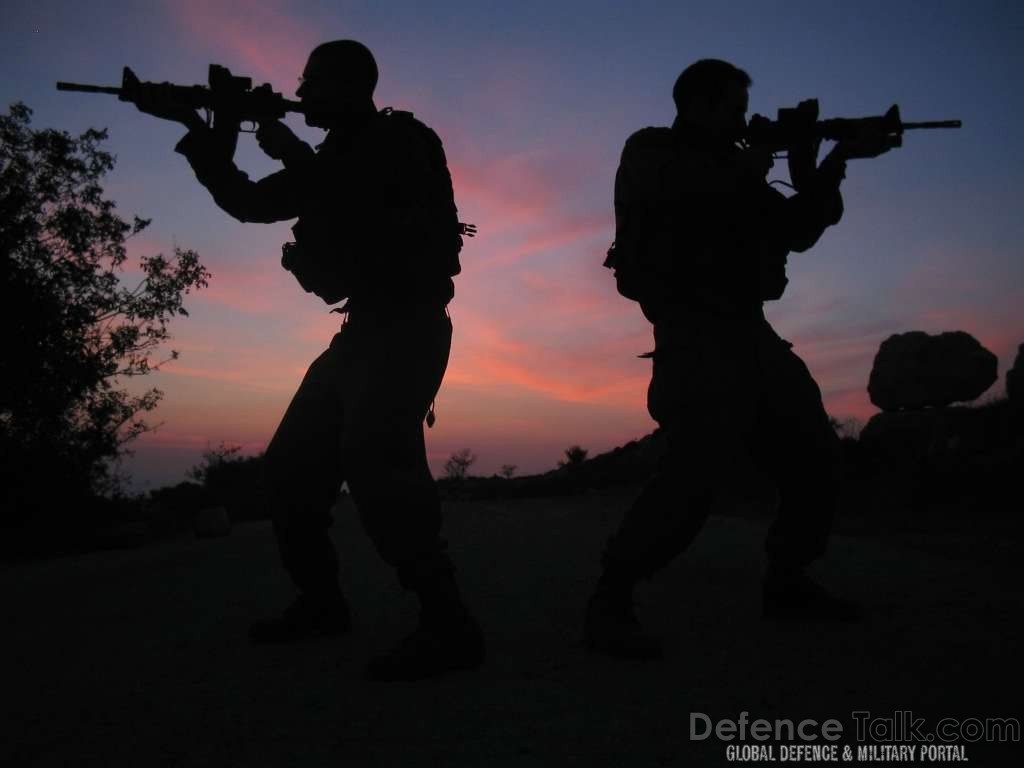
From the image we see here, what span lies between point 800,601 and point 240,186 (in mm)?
2792

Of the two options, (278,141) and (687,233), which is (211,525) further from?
(687,233)

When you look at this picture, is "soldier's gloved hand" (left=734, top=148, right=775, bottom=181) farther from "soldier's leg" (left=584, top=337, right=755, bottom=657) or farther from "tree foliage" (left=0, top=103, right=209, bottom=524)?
"tree foliage" (left=0, top=103, right=209, bottom=524)

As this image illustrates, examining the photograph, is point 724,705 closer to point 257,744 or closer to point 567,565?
point 257,744

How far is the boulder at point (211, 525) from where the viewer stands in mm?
8523

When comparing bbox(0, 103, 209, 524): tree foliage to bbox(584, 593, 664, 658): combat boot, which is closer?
bbox(584, 593, 664, 658): combat boot

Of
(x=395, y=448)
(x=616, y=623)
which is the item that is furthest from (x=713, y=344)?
(x=395, y=448)

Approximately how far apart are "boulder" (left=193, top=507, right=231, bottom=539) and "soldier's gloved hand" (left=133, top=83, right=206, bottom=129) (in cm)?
582

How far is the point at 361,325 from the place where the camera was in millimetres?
3021

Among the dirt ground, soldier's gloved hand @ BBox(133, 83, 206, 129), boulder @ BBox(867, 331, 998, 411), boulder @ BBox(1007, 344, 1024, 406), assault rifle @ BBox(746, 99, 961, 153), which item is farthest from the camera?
boulder @ BBox(867, 331, 998, 411)

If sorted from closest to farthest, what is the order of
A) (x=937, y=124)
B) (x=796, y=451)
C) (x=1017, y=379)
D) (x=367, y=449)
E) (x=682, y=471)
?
(x=367, y=449)
(x=682, y=471)
(x=796, y=451)
(x=937, y=124)
(x=1017, y=379)

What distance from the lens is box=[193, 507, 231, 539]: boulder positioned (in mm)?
8523

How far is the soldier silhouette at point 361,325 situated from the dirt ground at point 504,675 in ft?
1.07

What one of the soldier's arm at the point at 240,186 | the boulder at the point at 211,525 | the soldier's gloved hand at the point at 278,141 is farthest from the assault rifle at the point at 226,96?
the boulder at the point at 211,525

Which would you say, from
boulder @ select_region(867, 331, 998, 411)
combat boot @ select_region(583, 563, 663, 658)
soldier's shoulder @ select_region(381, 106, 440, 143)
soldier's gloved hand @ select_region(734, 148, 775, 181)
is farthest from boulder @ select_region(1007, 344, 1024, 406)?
soldier's shoulder @ select_region(381, 106, 440, 143)
